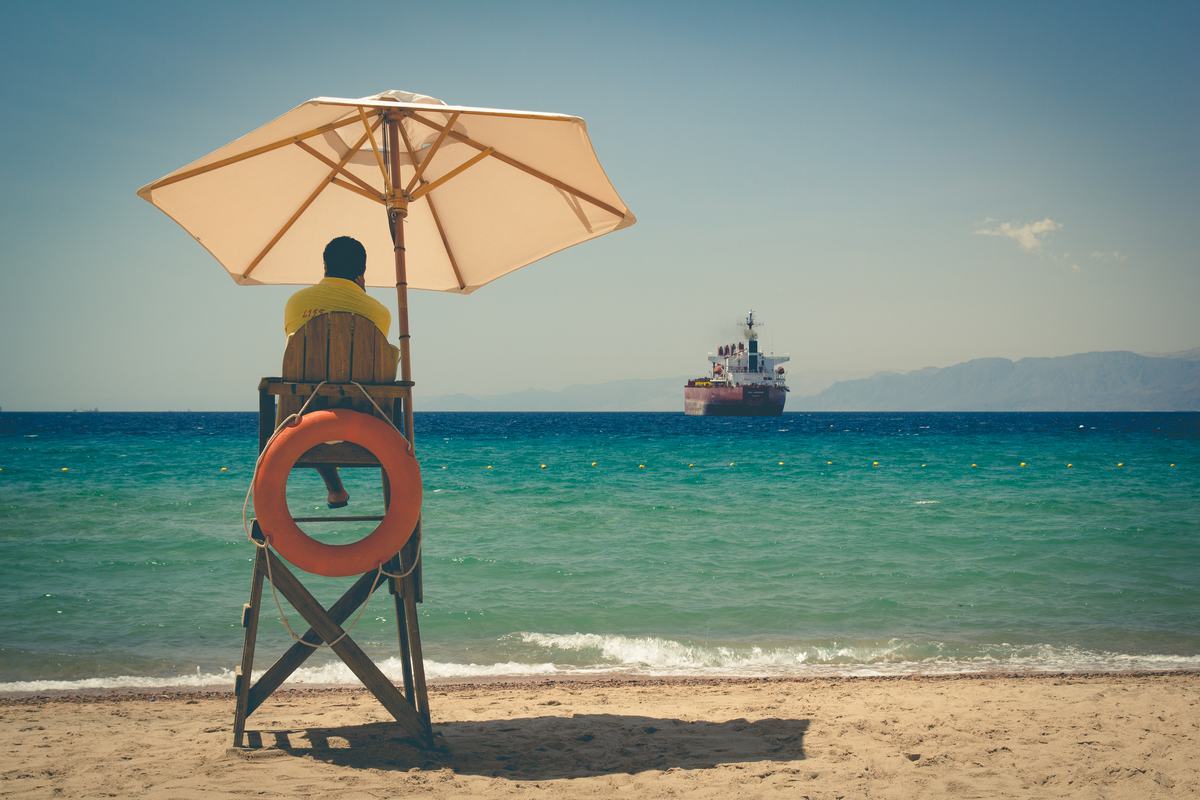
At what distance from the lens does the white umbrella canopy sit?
9.95 feet

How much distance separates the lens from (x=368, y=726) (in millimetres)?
3150

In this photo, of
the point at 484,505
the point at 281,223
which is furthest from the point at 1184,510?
the point at 281,223

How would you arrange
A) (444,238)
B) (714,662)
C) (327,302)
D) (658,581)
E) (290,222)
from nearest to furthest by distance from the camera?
(327,302) → (290,222) → (444,238) → (714,662) → (658,581)

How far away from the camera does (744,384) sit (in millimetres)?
56844

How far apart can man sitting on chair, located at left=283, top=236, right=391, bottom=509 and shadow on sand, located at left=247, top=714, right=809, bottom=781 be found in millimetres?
902

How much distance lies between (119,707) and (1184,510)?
501 inches

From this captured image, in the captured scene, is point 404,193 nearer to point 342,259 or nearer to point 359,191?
point 359,191

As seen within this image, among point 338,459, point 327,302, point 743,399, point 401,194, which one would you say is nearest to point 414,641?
point 338,459

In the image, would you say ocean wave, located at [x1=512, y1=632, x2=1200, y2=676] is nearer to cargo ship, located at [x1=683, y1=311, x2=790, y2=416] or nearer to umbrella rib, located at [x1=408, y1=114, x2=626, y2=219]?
umbrella rib, located at [x1=408, y1=114, x2=626, y2=219]

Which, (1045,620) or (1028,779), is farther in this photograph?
(1045,620)

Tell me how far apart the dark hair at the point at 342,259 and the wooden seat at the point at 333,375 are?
0.25 meters

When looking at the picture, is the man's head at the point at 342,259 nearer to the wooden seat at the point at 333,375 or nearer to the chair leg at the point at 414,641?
the wooden seat at the point at 333,375

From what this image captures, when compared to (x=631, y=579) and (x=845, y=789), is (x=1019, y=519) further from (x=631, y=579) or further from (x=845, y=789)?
(x=845, y=789)

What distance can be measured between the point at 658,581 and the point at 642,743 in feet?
12.4
